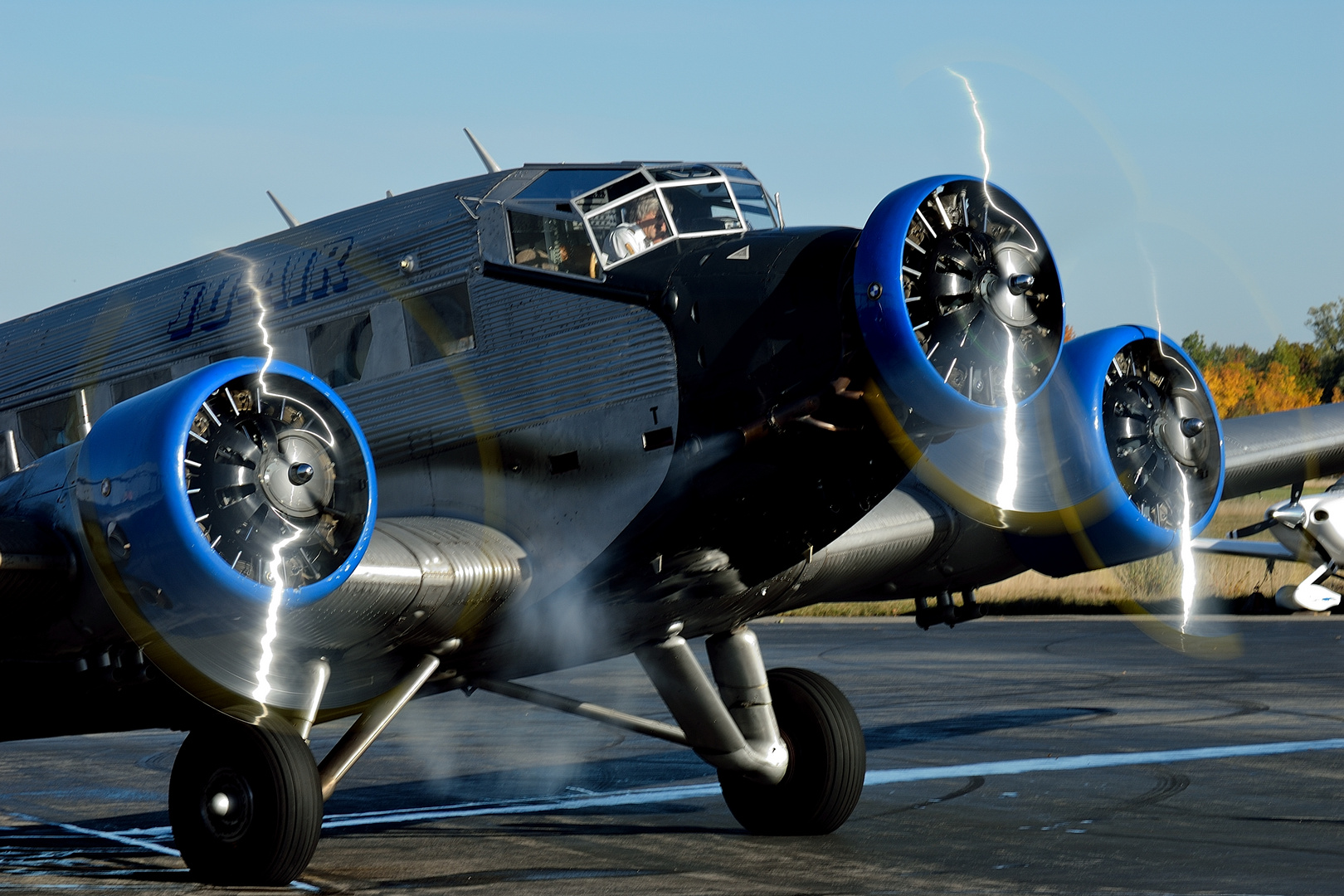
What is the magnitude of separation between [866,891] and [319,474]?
164 inches

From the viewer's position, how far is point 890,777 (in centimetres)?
1405

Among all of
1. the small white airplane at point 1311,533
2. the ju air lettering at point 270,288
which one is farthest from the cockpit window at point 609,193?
the small white airplane at point 1311,533

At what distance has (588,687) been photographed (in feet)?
81.6

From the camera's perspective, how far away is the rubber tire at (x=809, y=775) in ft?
37.0

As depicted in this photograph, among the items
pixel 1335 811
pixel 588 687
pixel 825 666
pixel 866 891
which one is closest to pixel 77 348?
pixel 866 891

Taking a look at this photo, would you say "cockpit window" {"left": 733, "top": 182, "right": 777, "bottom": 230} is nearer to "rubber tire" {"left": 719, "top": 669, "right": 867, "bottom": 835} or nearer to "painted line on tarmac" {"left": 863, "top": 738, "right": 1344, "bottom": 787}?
"rubber tire" {"left": 719, "top": 669, "right": 867, "bottom": 835}

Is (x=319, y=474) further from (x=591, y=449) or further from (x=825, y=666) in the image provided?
(x=825, y=666)

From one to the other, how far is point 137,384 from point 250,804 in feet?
13.6

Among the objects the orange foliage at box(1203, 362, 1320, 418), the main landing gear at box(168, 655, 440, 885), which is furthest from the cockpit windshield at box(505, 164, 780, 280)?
the orange foliage at box(1203, 362, 1320, 418)

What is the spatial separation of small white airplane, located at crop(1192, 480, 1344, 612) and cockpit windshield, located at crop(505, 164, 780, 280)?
696 centimetres

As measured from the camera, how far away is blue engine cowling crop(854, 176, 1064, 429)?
326 inches

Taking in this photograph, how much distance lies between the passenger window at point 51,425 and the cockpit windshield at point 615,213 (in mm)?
4795

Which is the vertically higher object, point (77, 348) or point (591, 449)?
point (77, 348)

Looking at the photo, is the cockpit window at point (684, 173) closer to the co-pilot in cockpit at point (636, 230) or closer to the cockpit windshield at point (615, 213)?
the cockpit windshield at point (615, 213)
